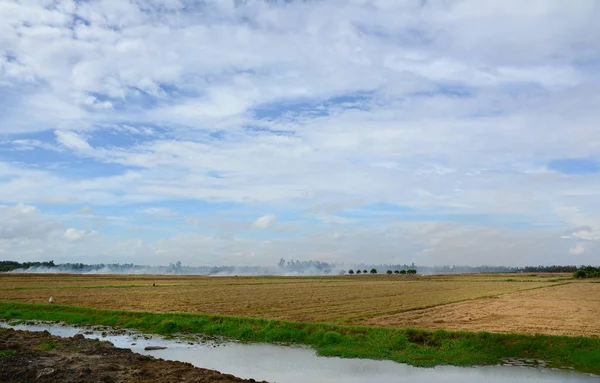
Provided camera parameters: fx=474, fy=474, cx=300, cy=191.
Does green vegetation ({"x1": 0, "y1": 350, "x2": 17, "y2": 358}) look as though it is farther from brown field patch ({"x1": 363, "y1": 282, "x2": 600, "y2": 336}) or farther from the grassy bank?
brown field patch ({"x1": 363, "y1": 282, "x2": 600, "y2": 336})

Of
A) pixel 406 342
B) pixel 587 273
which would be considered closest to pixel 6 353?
pixel 406 342

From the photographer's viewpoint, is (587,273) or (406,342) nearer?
(406,342)

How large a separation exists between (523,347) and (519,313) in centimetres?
1304

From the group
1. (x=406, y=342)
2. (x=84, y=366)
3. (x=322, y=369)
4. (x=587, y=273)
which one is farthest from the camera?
(x=587, y=273)

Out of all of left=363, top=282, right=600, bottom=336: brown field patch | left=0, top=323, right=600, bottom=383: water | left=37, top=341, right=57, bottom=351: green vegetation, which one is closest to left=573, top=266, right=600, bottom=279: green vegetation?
left=363, top=282, right=600, bottom=336: brown field patch

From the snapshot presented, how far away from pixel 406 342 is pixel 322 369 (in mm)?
4737

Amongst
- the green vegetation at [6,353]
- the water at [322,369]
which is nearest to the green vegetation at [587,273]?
the water at [322,369]

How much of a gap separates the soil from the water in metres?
1.75

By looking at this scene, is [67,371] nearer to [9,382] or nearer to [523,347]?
[9,382]

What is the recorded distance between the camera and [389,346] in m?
18.1

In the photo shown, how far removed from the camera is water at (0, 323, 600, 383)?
45.9ft

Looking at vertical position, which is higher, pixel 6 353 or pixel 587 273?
pixel 6 353

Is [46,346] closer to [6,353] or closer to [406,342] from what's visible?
[6,353]

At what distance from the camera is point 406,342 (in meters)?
18.4
